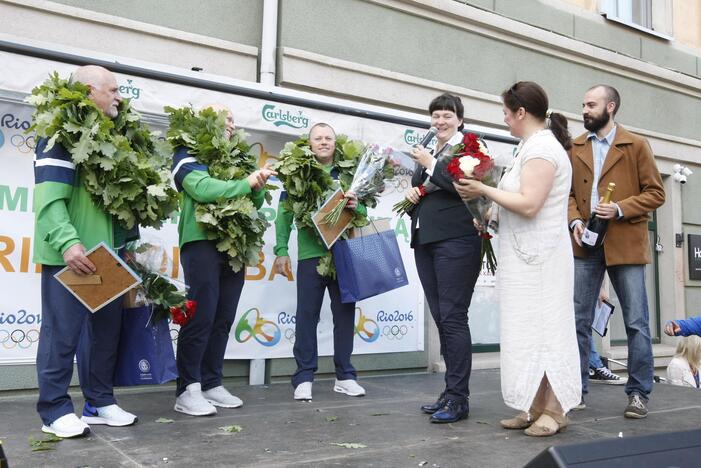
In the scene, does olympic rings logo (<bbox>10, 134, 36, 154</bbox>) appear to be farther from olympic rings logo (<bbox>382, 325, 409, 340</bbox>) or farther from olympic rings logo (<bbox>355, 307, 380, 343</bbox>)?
olympic rings logo (<bbox>382, 325, 409, 340</bbox>)

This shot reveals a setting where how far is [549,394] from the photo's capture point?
12.6 ft

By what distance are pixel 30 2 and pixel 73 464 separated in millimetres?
3855

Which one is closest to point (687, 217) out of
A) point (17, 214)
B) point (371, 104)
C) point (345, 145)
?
point (371, 104)

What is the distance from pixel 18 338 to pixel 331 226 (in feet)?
8.11

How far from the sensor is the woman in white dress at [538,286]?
3.69m

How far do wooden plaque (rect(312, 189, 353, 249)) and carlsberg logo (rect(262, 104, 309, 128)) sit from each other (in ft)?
4.01

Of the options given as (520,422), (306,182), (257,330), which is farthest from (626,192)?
(257,330)

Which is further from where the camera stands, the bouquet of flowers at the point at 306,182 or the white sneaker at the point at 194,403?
the bouquet of flowers at the point at 306,182

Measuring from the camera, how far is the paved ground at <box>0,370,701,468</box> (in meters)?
3.21

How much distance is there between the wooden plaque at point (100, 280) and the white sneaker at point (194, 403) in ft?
3.20

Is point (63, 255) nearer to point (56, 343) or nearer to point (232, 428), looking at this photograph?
point (56, 343)

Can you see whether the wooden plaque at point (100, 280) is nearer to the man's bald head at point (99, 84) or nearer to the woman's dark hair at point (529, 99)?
the man's bald head at point (99, 84)

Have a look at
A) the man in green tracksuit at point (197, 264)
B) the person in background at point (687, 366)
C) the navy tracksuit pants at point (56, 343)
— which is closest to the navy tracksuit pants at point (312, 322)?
the man in green tracksuit at point (197, 264)

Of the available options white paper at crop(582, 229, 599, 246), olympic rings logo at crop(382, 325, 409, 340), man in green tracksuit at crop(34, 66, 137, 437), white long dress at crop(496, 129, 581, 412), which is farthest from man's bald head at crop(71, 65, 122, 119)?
olympic rings logo at crop(382, 325, 409, 340)
